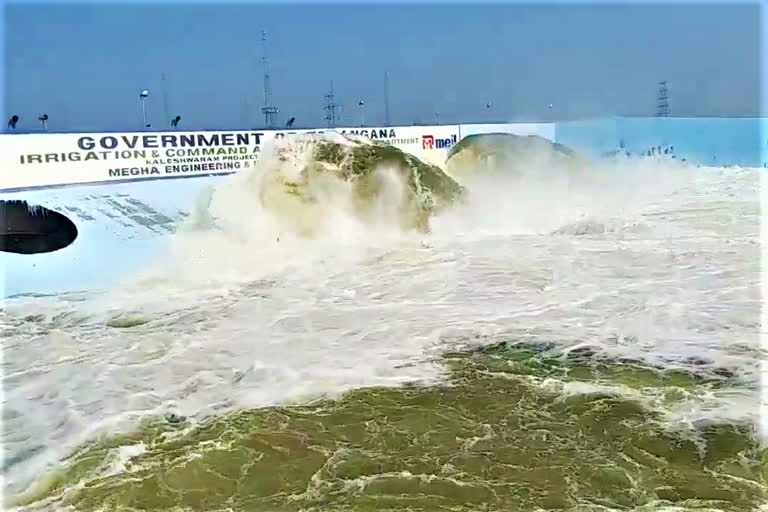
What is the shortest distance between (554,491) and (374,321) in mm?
3853

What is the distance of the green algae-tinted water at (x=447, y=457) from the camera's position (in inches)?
160

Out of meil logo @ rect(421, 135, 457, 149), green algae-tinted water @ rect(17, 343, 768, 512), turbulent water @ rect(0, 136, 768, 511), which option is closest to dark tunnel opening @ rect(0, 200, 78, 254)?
turbulent water @ rect(0, 136, 768, 511)

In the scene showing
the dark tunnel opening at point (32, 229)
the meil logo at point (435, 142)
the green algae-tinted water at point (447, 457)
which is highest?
the meil logo at point (435, 142)

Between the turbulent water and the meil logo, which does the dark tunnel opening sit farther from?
the meil logo

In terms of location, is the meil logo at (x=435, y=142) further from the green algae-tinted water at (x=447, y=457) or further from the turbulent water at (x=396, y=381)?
the green algae-tinted water at (x=447, y=457)

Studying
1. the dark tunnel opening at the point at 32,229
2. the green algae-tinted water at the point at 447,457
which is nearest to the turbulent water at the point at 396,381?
the green algae-tinted water at the point at 447,457

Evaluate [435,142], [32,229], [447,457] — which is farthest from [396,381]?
[435,142]

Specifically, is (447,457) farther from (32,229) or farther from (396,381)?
(32,229)

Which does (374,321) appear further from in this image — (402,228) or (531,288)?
(402,228)

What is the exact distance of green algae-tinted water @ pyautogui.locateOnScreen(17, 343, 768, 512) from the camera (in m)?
4.06

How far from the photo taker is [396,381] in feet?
19.2

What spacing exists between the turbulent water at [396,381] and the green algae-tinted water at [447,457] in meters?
0.02

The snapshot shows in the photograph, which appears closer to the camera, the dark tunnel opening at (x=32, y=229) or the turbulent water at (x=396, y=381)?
the turbulent water at (x=396, y=381)

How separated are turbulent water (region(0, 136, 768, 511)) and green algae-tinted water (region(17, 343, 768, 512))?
0.02 meters
